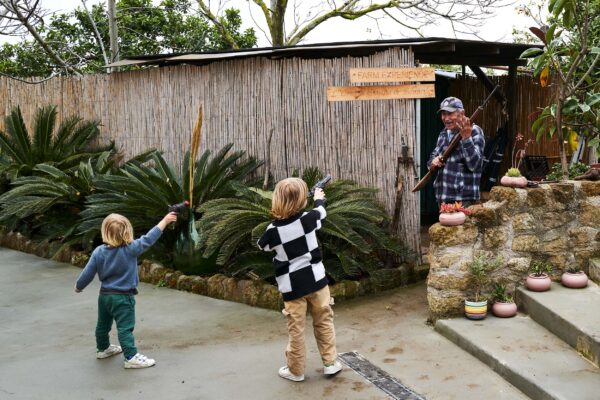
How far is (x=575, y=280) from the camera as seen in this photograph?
5.92 m

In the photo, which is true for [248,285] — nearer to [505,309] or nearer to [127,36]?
[505,309]

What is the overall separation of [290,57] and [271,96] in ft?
1.60

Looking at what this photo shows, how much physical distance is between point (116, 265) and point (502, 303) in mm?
3045

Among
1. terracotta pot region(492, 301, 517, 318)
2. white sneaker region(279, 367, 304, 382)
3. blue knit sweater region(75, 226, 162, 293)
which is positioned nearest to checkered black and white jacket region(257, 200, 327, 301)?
white sneaker region(279, 367, 304, 382)

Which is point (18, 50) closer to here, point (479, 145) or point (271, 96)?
point (271, 96)

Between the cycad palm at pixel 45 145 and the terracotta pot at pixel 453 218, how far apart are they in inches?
239

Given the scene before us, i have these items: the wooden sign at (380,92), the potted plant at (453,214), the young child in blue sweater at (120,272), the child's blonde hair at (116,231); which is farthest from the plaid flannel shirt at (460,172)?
the child's blonde hair at (116,231)

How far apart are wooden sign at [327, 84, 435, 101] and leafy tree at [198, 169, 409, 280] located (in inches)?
36.3

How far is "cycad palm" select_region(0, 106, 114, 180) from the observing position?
1030 cm

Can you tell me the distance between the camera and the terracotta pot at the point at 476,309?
5.70 m

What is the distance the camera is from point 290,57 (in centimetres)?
808

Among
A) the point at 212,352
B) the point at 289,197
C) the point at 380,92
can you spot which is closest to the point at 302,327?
the point at 289,197

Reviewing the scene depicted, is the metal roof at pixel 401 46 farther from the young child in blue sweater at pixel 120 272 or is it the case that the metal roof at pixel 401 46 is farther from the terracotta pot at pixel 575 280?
the young child in blue sweater at pixel 120 272

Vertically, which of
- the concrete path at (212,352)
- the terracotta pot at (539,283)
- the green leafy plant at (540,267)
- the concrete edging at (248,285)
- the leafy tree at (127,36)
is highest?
the leafy tree at (127,36)
